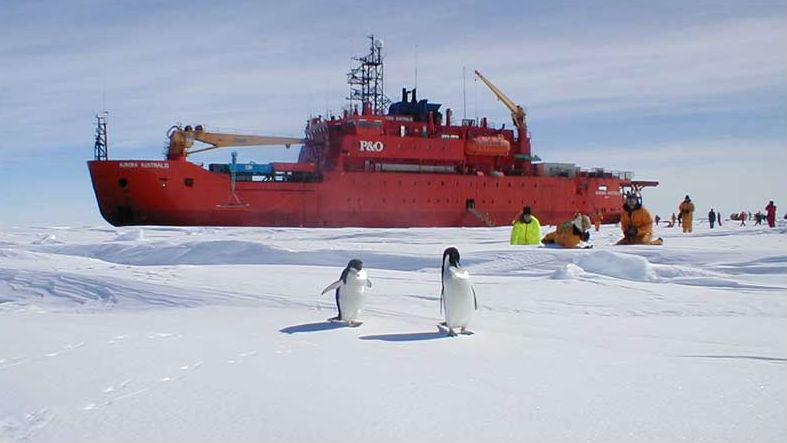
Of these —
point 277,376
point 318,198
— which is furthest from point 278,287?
point 318,198

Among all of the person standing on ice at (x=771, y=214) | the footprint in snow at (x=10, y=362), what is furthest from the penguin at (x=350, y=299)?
the person standing on ice at (x=771, y=214)

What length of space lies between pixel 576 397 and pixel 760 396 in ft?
2.88

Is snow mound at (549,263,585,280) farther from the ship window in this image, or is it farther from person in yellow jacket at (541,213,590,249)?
the ship window

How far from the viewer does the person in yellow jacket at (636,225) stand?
13.2m

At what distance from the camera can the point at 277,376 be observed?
11.7 ft

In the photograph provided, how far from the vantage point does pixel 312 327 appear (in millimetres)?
5215

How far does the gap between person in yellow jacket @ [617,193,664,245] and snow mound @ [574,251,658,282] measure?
147 inches

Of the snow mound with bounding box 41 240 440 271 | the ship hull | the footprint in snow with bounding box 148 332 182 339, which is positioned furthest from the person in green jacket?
the ship hull

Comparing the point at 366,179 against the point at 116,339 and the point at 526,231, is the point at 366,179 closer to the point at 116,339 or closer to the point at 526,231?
the point at 526,231

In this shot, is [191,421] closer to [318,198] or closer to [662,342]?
[662,342]

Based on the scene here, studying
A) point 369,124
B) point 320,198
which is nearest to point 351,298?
point 320,198

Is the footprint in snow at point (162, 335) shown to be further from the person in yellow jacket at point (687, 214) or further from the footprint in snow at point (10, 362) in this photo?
the person in yellow jacket at point (687, 214)

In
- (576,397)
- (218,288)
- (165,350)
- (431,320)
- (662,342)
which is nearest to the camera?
(576,397)

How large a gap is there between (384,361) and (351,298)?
1502 millimetres
